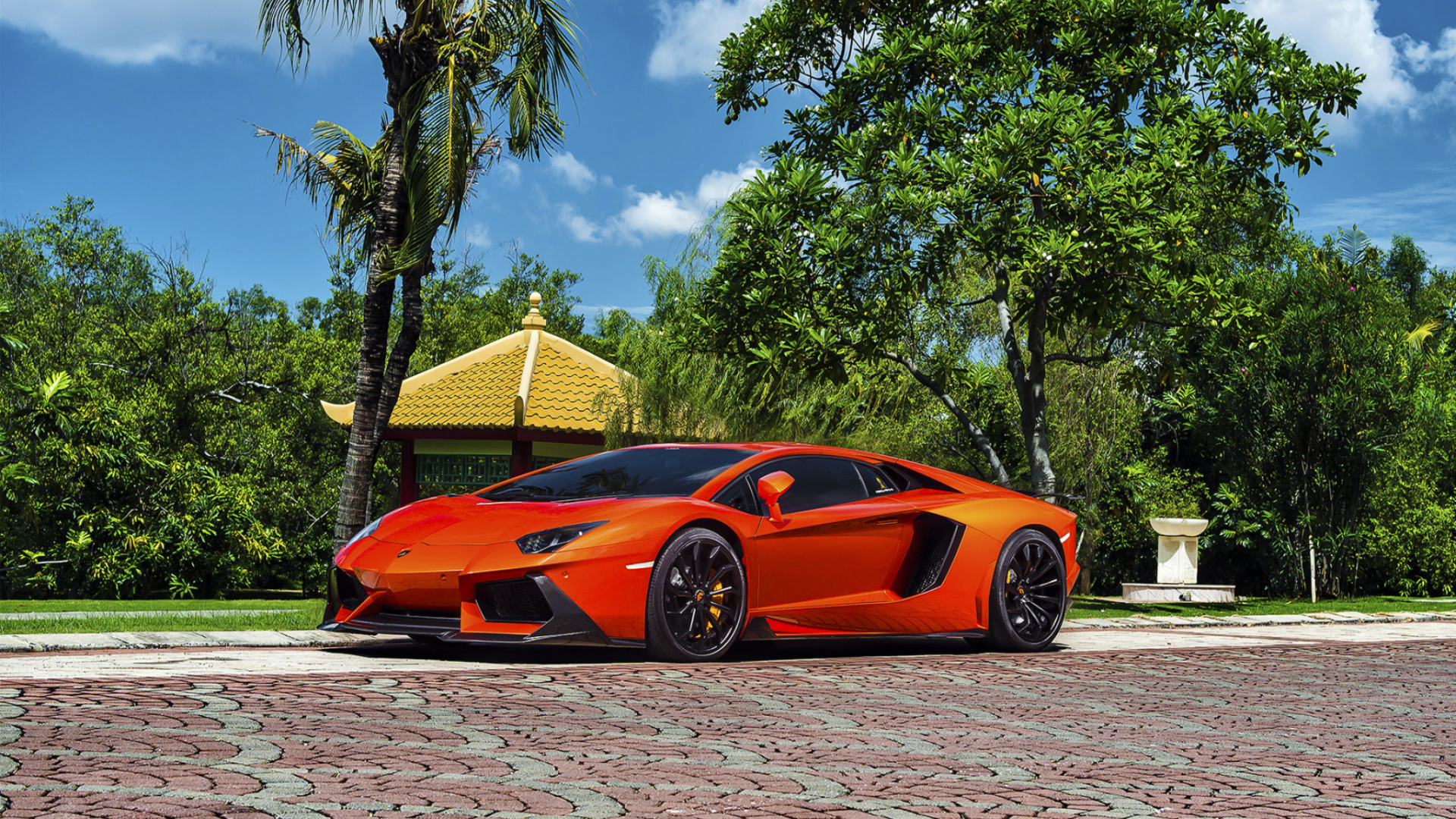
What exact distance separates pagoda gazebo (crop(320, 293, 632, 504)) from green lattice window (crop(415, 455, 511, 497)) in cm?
1

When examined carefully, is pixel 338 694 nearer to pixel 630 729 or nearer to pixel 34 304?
pixel 630 729

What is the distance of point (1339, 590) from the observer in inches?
857

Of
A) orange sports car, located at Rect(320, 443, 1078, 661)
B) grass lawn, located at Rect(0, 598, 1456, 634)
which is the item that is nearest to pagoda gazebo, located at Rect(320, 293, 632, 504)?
grass lawn, located at Rect(0, 598, 1456, 634)

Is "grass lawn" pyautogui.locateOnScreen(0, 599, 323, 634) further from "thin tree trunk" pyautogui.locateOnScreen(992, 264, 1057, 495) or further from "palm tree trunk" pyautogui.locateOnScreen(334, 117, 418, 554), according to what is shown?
"thin tree trunk" pyautogui.locateOnScreen(992, 264, 1057, 495)

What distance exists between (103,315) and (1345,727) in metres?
33.5

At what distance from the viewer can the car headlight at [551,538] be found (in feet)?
21.3

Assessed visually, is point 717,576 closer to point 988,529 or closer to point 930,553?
point 930,553

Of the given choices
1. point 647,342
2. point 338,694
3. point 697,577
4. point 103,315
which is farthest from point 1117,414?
point 103,315

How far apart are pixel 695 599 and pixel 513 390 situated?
1351 cm

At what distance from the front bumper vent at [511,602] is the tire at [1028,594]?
10.5 ft

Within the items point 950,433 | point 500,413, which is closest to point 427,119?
point 500,413

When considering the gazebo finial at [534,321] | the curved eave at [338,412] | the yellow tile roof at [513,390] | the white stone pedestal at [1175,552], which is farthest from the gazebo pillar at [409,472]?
the white stone pedestal at [1175,552]

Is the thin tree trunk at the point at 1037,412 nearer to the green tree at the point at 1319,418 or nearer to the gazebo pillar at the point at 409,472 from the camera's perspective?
the green tree at the point at 1319,418

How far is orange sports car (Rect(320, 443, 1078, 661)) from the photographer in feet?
21.2
